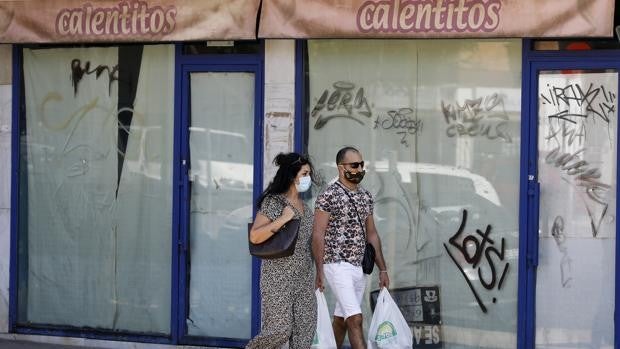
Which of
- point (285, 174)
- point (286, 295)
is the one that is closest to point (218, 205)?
point (285, 174)

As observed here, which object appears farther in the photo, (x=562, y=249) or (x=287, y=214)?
(x=562, y=249)

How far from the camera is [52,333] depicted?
9.80m

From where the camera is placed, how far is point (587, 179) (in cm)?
843

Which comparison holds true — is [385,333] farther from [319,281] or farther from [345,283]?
[319,281]

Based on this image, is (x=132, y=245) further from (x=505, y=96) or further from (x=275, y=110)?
(x=505, y=96)

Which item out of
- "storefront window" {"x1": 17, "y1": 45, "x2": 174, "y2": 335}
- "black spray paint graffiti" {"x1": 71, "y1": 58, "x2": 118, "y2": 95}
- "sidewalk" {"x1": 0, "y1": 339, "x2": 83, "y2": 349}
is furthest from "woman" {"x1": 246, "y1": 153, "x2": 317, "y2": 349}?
"sidewalk" {"x1": 0, "y1": 339, "x2": 83, "y2": 349}

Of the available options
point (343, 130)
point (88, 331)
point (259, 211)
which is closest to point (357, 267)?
point (259, 211)

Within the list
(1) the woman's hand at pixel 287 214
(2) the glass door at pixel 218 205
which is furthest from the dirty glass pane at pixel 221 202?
(1) the woman's hand at pixel 287 214

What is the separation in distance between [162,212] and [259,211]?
2475 mm

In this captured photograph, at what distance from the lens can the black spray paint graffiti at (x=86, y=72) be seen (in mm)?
9633

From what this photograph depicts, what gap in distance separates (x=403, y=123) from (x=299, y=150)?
862mm

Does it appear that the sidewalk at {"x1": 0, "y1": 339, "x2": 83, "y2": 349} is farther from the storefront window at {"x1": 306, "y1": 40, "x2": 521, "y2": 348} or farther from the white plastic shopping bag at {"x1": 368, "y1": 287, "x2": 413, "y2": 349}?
the white plastic shopping bag at {"x1": 368, "y1": 287, "x2": 413, "y2": 349}

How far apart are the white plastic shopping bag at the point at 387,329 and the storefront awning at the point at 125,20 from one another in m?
2.48

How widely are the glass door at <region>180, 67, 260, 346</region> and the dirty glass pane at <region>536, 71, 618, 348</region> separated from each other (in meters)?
2.39
